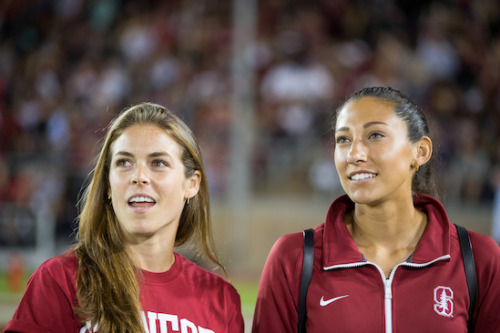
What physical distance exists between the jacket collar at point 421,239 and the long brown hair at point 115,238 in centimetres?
61

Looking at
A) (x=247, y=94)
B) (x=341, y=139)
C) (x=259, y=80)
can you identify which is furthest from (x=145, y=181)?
(x=259, y=80)

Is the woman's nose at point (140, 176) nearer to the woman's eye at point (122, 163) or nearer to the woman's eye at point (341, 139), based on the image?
the woman's eye at point (122, 163)

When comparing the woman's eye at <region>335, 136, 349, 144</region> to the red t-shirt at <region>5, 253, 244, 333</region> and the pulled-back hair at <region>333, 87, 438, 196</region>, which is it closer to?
the pulled-back hair at <region>333, 87, 438, 196</region>

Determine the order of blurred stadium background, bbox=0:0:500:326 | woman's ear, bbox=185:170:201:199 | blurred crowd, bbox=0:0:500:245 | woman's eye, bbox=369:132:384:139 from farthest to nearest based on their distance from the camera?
blurred crowd, bbox=0:0:500:245
blurred stadium background, bbox=0:0:500:326
woman's ear, bbox=185:170:201:199
woman's eye, bbox=369:132:384:139

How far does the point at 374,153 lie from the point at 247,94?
893cm

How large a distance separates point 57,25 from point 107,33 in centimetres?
142

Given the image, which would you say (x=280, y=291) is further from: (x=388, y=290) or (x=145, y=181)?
(x=145, y=181)

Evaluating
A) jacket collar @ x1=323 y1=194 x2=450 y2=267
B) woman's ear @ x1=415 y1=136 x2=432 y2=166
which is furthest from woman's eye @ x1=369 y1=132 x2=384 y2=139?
jacket collar @ x1=323 y1=194 x2=450 y2=267

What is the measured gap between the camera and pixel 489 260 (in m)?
3.06

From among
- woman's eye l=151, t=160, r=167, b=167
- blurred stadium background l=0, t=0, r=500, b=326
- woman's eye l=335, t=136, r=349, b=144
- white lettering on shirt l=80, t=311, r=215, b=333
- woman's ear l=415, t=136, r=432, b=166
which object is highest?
blurred stadium background l=0, t=0, r=500, b=326

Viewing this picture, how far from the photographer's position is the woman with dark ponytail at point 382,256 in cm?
304

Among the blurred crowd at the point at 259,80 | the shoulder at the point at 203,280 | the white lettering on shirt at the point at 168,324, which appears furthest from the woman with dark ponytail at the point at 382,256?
the blurred crowd at the point at 259,80

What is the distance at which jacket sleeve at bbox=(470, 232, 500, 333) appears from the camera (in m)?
3.01

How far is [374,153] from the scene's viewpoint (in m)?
3.17
